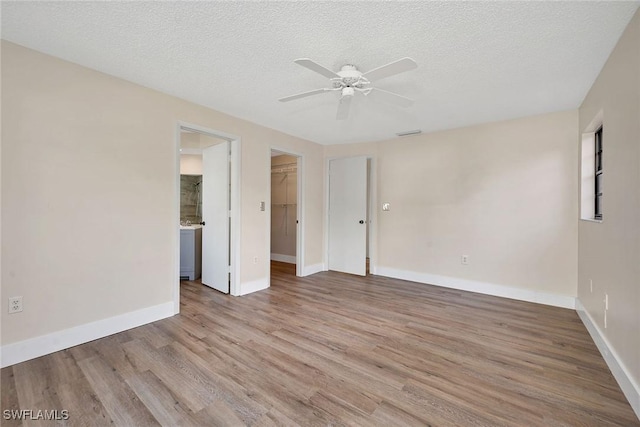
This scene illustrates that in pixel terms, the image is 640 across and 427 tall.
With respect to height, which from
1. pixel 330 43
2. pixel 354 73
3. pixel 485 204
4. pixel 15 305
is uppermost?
pixel 330 43

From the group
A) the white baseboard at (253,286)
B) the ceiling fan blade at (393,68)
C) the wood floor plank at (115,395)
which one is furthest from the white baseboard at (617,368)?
the white baseboard at (253,286)

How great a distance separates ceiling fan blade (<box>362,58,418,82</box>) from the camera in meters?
1.79

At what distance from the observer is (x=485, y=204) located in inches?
152

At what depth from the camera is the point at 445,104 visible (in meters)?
3.12

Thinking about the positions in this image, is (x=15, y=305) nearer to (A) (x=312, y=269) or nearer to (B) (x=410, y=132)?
(A) (x=312, y=269)

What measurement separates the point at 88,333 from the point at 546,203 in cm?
498

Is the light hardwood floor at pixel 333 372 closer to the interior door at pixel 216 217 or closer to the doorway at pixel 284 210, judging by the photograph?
the interior door at pixel 216 217

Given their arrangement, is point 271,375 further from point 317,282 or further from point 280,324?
point 317,282

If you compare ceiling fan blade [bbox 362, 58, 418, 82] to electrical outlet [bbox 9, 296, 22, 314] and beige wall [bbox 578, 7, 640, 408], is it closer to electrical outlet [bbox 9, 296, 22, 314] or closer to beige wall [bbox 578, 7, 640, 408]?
beige wall [bbox 578, 7, 640, 408]

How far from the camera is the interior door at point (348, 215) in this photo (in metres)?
4.85

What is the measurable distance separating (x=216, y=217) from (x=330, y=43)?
9.22 ft

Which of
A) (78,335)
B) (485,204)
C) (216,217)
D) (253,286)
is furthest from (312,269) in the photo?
(78,335)

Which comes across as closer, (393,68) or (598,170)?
(393,68)

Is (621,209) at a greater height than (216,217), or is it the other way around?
(621,209)
